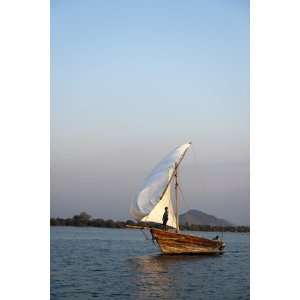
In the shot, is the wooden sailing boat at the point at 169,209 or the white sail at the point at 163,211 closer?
the wooden sailing boat at the point at 169,209

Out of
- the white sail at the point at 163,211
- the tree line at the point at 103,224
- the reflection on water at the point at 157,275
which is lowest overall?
the reflection on water at the point at 157,275

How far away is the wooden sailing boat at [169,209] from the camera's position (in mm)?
4590

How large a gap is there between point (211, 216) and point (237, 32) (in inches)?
51.9

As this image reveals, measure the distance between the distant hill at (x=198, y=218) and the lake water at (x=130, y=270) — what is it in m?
0.08

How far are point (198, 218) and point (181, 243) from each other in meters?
0.23
